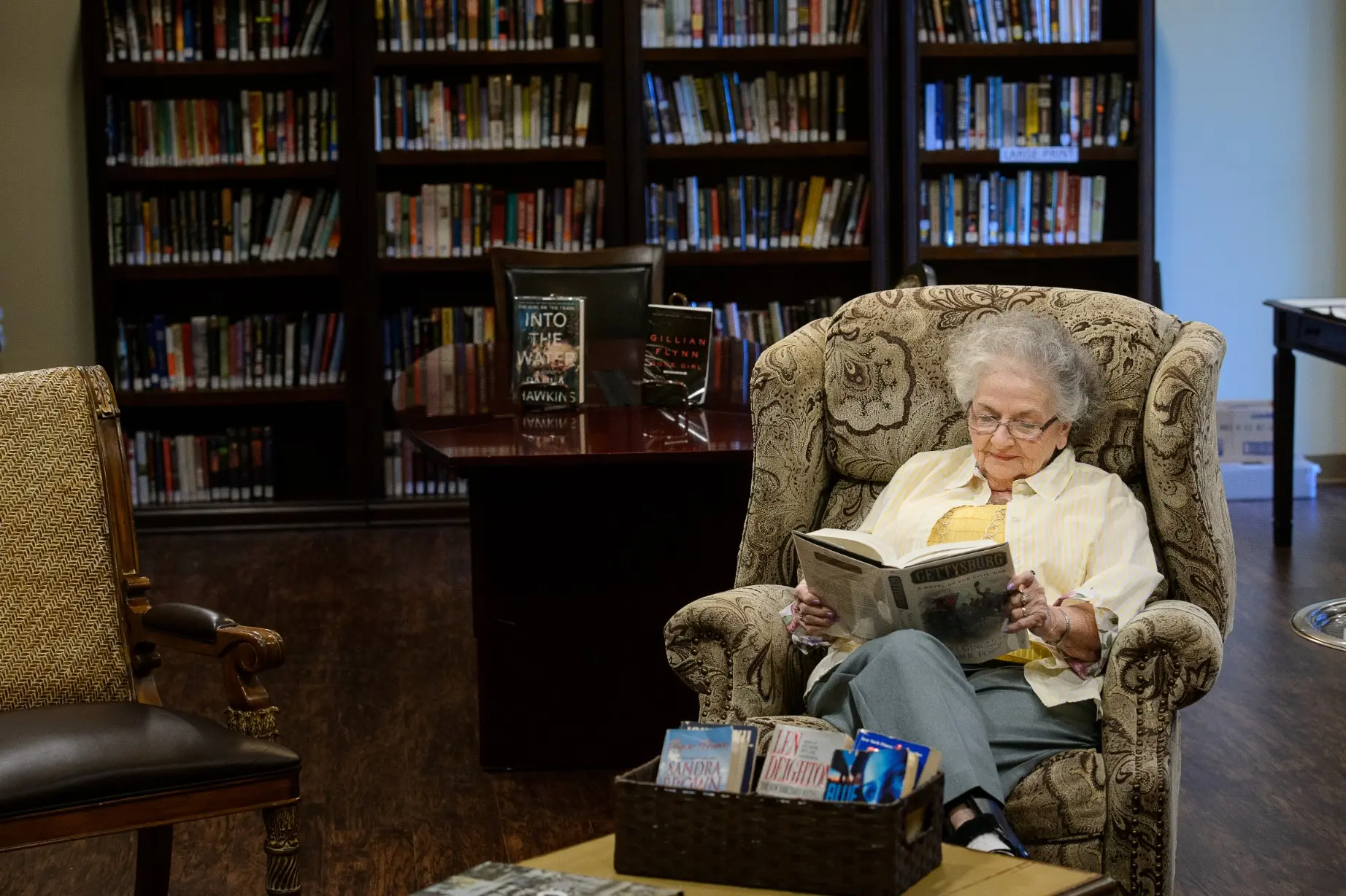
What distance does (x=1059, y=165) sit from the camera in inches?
232

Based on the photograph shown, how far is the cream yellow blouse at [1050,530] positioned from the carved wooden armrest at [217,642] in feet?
2.56

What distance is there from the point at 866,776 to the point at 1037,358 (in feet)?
3.06

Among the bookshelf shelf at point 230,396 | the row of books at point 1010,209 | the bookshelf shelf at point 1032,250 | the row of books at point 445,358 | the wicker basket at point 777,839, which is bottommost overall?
the wicker basket at point 777,839

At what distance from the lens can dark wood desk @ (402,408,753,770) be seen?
3199mm

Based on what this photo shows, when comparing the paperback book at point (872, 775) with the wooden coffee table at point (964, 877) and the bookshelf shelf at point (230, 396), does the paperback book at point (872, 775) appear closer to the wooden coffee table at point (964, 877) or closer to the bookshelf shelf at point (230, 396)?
the wooden coffee table at point (964, 877)

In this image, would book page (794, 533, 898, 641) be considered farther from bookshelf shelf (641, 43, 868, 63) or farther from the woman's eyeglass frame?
bookshelf shelf (641, 43, 868, 63)

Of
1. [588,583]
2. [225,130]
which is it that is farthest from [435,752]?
[225,130]

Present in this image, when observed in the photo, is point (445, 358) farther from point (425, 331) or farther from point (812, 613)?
point (812, 613)

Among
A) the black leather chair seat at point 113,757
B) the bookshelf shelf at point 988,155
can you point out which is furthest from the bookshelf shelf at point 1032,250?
the black leather chair seat at point 113,757

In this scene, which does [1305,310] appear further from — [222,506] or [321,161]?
[222,506]

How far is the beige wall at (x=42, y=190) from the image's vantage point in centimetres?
562

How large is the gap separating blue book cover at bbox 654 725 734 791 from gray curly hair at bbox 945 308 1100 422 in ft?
2.99

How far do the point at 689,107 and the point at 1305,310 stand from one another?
211 centimetres

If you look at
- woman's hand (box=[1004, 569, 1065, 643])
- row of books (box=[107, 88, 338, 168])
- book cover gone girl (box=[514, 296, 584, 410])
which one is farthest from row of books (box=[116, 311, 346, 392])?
woman's hand (box=[1004, 569, 1065, 643])
